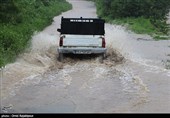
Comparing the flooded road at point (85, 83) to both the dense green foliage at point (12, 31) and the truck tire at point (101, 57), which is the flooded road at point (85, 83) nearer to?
the truck tire at point (101, 57)

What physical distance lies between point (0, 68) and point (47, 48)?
5926 mm

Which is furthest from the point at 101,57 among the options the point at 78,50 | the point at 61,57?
the point at 61,57

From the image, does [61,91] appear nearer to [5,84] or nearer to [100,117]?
[5,84]

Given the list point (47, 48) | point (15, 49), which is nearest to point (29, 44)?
point (47, 48)

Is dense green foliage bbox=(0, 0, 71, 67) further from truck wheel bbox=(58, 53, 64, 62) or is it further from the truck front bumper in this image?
the truck front bumper

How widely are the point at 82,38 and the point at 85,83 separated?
4102 millimetres

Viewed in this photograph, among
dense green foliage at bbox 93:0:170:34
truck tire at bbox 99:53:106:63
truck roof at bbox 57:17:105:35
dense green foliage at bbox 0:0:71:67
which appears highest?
truck roof at bbox 57:17:105:35

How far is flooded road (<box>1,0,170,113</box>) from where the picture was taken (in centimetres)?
1240

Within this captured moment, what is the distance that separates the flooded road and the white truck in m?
0.55

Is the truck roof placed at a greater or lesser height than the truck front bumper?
greater

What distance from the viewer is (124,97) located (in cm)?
1362

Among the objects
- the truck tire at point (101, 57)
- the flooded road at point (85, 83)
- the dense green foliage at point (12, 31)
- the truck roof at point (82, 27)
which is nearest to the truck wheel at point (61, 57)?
the flooded road at point (85, 83)

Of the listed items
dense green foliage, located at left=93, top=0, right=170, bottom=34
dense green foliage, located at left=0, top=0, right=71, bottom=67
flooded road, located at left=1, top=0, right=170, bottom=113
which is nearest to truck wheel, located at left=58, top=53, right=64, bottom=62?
flooded road, located at left=1, top=0, right=170, bottom=113

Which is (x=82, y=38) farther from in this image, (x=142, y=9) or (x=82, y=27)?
(x=142, y=9)
